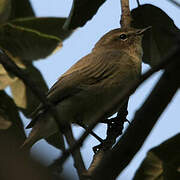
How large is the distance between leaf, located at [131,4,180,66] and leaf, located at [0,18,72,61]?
1274 millimetres

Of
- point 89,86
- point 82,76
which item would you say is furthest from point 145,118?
point 82,76

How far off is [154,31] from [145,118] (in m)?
3.01

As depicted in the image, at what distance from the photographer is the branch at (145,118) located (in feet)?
5.81

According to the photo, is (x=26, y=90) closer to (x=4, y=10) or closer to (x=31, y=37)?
(x=31, y=37)

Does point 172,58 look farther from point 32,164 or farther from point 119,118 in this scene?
point 119,118

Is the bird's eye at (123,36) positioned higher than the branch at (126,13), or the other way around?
the branch at (126,13)

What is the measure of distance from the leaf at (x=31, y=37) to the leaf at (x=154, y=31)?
4.18 ft

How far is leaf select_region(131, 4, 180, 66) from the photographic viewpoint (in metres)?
4.48

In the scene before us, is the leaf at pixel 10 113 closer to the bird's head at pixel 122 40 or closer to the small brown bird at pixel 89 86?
the small brown bird at pixel 89 86

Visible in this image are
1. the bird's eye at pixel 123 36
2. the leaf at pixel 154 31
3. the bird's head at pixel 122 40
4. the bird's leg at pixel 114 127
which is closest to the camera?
the bird's leg at pixel 114 127

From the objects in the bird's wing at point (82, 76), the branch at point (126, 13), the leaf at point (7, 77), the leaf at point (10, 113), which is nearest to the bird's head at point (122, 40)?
the branch at point (126, 13)

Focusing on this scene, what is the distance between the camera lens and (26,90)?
3949mm

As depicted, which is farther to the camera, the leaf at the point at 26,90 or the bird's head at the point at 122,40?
the bird's head at the point at 122,40

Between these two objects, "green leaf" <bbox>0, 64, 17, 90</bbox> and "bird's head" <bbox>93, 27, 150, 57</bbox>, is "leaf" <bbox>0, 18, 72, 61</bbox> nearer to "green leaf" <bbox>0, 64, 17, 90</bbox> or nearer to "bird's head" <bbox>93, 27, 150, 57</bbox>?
"green leaf" <bbox>0, 64, 17, 90</bbox>
